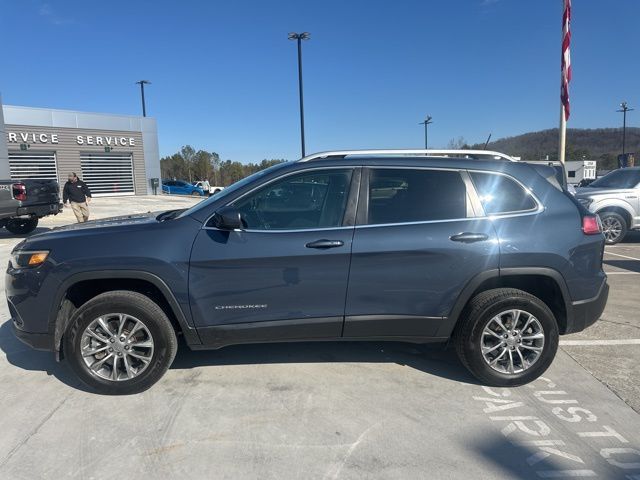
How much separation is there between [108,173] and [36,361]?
3057 cm

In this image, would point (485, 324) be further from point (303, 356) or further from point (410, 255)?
point (303, 356)

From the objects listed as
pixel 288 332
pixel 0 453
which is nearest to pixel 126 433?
pixel 0 453

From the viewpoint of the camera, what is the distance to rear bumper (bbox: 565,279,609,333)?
142 inches

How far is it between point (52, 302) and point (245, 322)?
4.66ft

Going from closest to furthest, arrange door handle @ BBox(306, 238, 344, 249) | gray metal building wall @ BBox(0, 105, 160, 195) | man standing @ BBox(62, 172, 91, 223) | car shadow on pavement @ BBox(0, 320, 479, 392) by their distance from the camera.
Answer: door handle @ BBox(306, 238, 344, 249) < car shadow on pavement @ BBox(0, 320, 479, 392) < man standing @ BBox(62, 172, 91, 223) < gray metal building wall @ BBox(0, 105, 160, 195)

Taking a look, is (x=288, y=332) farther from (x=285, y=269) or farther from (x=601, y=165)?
(x=601, y=165)

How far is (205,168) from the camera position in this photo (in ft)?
169

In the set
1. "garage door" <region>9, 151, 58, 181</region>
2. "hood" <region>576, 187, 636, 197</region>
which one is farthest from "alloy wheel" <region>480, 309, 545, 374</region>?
"garage door" <region>9, 151, 58, 181</region>

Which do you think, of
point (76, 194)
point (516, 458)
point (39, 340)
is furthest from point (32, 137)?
point (516, 458)

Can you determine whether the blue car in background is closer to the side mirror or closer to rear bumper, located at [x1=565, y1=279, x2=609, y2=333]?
the side mirror

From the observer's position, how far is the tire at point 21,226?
1266 centimetres

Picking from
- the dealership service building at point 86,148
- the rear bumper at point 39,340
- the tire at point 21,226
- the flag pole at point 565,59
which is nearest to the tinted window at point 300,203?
the rear bumper at point 39,340

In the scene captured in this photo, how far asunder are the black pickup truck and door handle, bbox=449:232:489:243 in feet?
37.1

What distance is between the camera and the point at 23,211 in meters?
11.3
